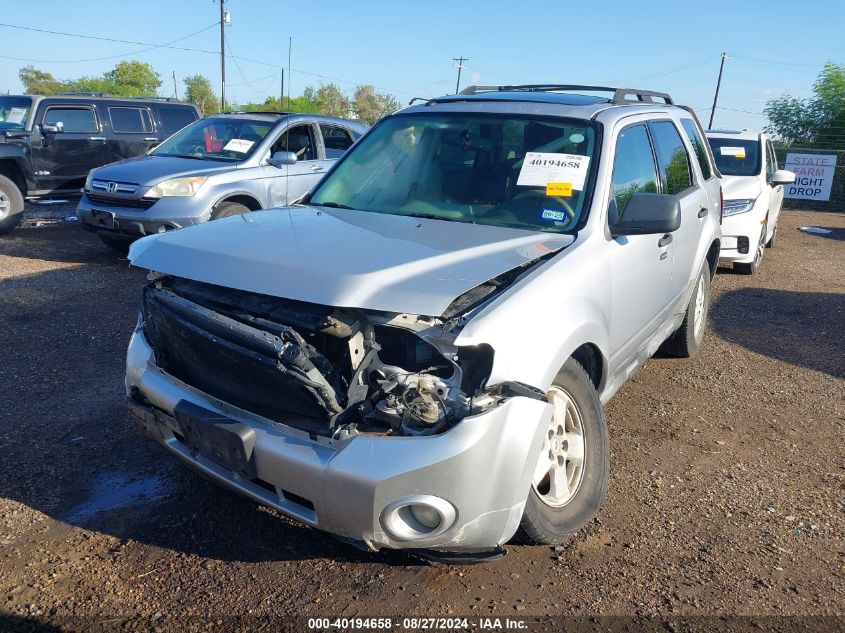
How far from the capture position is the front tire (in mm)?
2930

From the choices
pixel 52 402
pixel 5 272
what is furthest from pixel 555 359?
pixel 5 272

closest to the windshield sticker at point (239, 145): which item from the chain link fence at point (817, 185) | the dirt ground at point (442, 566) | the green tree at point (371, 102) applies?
the dirt ground at point (442, 566)

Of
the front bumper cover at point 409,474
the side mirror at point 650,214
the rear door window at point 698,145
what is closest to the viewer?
the front bumper cover at point 409,474

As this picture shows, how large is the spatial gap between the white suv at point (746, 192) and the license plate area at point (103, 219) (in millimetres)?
7246

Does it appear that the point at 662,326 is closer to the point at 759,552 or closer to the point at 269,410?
the point at 759,552

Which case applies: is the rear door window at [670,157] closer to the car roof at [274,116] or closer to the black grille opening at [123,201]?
the car roof at [274,116]

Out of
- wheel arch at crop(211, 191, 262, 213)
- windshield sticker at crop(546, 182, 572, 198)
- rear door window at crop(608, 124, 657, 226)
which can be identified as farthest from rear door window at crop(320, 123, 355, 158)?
windshield sticker at crop(546, 182, 572, 198)

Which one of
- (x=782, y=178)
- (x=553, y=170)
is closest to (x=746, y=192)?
(x=782, y=178)

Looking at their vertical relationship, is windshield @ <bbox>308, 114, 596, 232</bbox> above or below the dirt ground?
above

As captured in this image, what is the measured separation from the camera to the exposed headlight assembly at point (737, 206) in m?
8.94

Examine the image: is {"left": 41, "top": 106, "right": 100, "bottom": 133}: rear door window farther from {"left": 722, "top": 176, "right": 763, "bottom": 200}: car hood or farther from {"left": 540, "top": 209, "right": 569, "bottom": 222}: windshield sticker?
{"left": 540, "top": 209, "right": 569, "bottom": 222}: windshield sticker

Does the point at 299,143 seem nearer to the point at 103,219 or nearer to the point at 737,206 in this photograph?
the point at 103,219

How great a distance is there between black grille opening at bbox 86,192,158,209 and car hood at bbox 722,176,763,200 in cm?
688

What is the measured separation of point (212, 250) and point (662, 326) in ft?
9.64
